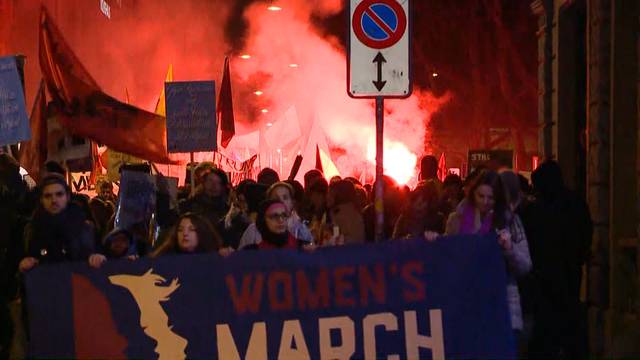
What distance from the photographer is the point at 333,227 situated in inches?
437

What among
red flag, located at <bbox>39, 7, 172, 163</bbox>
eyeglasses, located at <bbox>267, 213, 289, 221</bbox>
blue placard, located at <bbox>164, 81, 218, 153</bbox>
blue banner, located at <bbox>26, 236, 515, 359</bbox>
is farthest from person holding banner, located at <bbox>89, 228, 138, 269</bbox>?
red flag, located at <bbox>39, 7, 172, 163</bbox>

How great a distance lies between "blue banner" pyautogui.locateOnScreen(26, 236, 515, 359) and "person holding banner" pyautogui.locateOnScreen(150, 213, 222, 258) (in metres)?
0.19

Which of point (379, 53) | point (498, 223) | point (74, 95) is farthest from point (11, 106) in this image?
point (498, 223)

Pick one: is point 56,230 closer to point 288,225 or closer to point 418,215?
point 288,225

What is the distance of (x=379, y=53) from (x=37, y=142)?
6.75 metres

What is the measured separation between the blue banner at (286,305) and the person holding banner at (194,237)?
0.19 metres

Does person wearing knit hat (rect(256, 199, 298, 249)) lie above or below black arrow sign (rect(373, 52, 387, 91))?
below

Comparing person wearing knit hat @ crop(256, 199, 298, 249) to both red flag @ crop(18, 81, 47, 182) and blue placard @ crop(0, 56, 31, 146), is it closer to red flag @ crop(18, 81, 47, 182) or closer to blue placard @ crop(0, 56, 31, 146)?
blue placard @ crop(0, 56, 31, 146)

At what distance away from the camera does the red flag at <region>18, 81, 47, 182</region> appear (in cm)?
1467

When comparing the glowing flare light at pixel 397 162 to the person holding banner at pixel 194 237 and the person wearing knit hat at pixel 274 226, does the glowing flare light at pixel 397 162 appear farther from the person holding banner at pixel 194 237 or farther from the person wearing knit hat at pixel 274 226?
the person holding banner at pixel 194 237

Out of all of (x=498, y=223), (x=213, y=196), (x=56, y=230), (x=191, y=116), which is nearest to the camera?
(x=56, y=230)

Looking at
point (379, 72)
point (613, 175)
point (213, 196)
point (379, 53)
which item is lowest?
point (213, 196)

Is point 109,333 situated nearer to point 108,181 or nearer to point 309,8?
point 108,181

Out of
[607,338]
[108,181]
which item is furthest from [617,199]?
[108,181]
